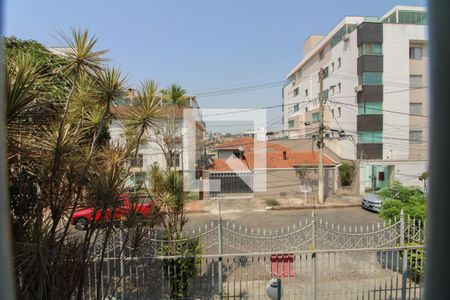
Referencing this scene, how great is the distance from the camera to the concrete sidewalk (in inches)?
615

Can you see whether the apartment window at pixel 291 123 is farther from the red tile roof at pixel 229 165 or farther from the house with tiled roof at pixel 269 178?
the red tile roof at pixel 229 165

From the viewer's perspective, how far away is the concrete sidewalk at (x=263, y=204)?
615 inches

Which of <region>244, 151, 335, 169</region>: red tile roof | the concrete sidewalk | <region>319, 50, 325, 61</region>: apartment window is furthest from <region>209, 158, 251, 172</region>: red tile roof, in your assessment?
<region>319, 50, 325, 61</region>: apartment window

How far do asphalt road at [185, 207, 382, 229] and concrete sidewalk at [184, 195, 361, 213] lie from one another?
0.49m

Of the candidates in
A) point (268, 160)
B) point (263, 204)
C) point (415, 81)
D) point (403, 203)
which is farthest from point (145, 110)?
point (415, 81)

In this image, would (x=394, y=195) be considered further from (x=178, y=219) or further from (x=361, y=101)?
(x=361, y=101)

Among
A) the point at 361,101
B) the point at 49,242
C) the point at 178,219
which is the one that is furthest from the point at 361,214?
the point at 49,242

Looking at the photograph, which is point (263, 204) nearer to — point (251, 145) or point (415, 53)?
point (251, 145)

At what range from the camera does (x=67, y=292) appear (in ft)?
9.78

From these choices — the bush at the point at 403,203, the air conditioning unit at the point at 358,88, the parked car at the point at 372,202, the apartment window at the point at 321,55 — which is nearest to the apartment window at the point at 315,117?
the apartment window at the point at 321,55

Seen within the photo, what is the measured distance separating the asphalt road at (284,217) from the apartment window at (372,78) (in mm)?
9884

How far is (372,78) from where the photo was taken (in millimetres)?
20188

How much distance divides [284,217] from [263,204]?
271 centimetres

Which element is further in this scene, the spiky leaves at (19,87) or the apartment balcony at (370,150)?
the apartment balcony at (370,150)
